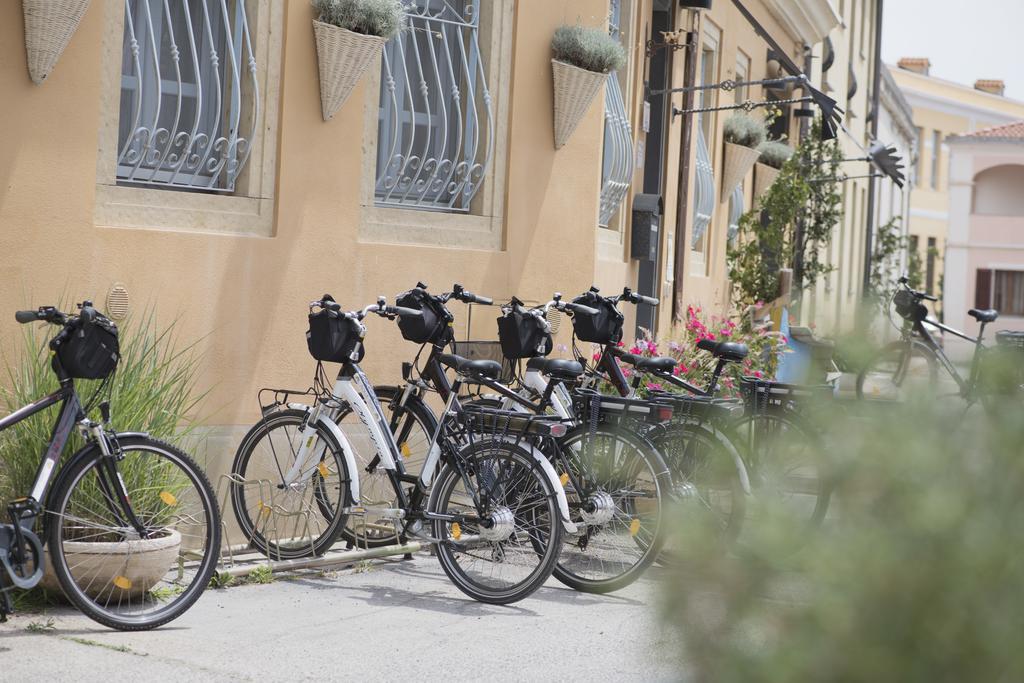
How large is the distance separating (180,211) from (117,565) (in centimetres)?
192

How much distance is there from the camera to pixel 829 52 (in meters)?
19.6

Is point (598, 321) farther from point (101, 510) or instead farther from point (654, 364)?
point (101, 510)

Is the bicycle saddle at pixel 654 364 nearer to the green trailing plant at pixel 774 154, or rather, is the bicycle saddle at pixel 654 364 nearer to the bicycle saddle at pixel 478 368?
the bicycle saddle at pixel 478 368

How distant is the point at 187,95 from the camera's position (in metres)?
6.23

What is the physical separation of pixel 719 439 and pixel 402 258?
7.11 feet

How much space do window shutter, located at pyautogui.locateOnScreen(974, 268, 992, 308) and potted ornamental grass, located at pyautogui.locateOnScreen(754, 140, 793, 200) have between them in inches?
1478

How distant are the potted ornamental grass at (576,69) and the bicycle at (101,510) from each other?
3816 mm

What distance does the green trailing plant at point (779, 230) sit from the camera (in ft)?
45.6

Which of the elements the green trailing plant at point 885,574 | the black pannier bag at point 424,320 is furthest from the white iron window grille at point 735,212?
the green trailing plant at point 885,574

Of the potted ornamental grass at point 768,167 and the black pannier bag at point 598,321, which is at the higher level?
the potted ornamental grass at point 768,167

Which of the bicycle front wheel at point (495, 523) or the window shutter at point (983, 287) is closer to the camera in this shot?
the bicycle front wheel at point (495, 523)

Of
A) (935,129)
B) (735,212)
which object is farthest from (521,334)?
(935,129)

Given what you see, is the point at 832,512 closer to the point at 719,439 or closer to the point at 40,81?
the point at 719,439

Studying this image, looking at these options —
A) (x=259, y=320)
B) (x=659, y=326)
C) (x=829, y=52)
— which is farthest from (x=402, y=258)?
(x=829, y=52)
